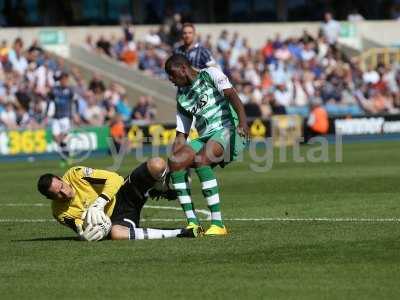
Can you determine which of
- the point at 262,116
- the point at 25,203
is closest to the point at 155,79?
the point at 262,116

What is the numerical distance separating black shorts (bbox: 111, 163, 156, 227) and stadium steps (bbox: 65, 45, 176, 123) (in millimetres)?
23884

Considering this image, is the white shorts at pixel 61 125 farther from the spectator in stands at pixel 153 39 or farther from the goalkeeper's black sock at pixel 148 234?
the goalkeeper's black sock at pixel 148 234

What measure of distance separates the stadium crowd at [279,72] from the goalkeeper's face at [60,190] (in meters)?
23.5

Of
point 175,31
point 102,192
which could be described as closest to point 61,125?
point 175,31

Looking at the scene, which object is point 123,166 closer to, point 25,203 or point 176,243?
point 25,203

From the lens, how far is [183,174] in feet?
40.0

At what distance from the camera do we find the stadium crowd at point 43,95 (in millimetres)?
30562

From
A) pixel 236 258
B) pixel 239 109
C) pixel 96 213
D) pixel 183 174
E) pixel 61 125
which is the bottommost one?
pixel 61 125

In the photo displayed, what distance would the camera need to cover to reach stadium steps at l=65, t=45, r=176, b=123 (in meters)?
36.2

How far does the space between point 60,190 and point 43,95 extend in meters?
20.2

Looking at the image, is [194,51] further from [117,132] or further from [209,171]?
[117,132]

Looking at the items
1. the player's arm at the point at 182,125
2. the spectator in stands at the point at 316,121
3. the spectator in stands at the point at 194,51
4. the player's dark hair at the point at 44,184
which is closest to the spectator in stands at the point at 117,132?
the spectator in stands at the point at 316,121

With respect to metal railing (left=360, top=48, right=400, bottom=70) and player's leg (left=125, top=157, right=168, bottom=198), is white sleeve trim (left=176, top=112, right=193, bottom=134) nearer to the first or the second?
player's leg (left=125, top=157, right=168, bottom=198)

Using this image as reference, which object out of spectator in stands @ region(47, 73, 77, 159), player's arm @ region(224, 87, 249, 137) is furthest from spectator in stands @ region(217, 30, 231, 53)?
player's arm @ region(224, 87, 249, 137)
